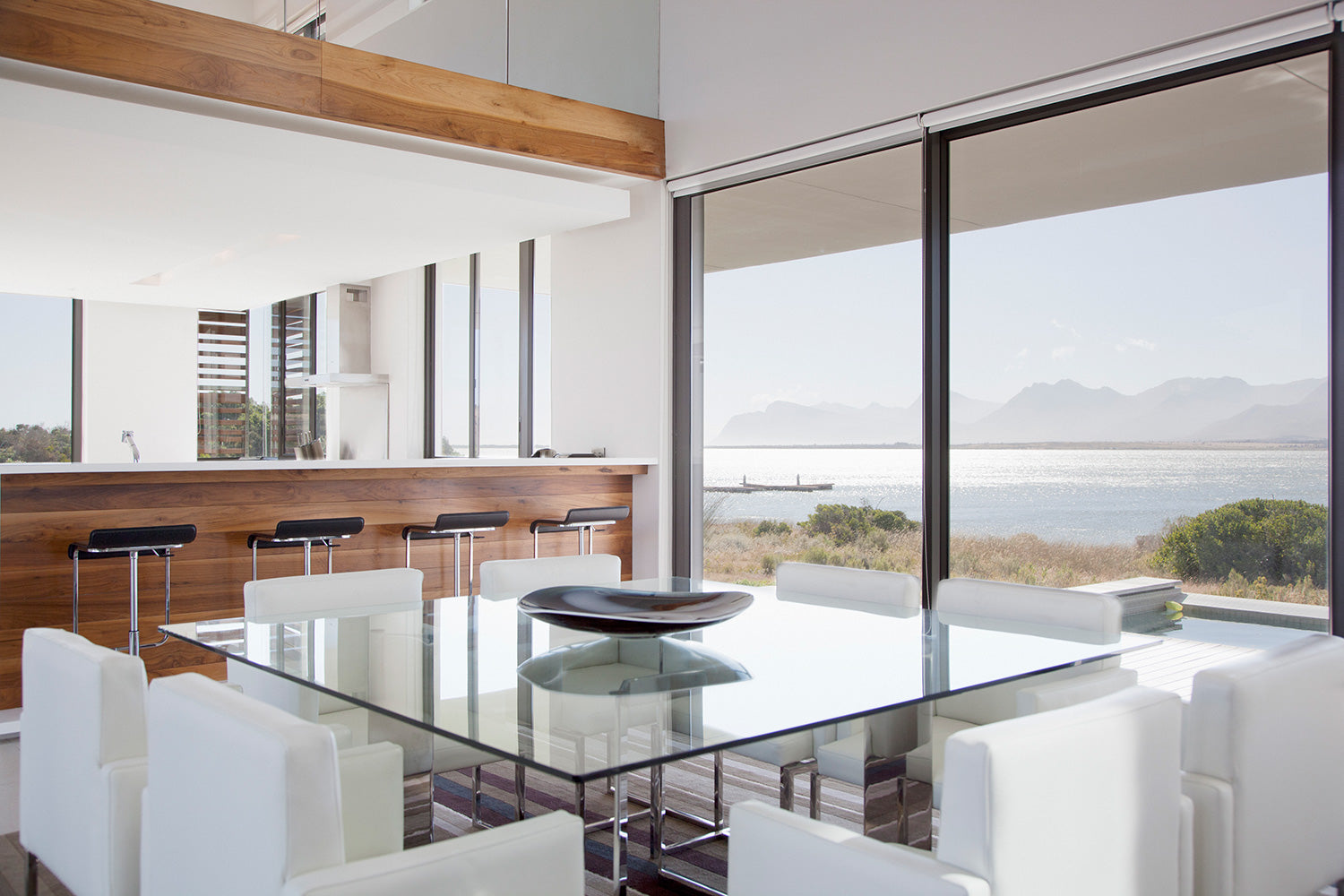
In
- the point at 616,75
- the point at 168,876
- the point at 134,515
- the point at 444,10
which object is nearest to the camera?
the point at 168,876

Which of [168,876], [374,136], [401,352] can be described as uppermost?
[374,136]

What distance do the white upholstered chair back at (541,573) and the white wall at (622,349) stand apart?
2.33 metres

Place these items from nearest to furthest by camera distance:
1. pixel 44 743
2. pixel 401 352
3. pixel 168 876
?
pixel 168 876 → pixel 44 743 → pixel 401 352

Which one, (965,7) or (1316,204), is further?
(965,7)

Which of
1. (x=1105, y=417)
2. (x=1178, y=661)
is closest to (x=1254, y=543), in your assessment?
(x=1178, y=661)

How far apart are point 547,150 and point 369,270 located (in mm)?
2378

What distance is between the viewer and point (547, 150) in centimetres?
539

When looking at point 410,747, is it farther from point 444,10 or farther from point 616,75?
point 444,10

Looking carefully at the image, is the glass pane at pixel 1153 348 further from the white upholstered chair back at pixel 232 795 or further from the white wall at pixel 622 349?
the white upholstered chair back at pixel 232 795

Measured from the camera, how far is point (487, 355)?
7.94 m

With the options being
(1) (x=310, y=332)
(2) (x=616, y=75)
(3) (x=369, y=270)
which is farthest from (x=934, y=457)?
(1) (x=310, y=332)

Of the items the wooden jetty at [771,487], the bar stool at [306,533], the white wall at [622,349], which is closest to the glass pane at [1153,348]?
the wooden jetty at [771,487]

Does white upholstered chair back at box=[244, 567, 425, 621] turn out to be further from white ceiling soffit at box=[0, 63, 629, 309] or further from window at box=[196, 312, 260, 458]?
window at box=[196, 312, 260, 458]

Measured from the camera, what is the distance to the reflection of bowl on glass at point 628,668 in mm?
1926
